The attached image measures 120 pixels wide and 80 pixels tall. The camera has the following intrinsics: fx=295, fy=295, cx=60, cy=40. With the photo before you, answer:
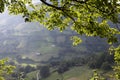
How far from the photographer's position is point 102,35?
22.4 m

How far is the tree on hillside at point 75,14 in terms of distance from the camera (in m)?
20.9

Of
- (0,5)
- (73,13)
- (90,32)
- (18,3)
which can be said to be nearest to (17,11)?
(18,3)

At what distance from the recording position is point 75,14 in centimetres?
2242

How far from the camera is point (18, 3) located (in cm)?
2141

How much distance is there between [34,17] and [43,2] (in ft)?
4.43

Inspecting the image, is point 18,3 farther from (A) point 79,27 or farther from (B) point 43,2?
(A) point 79,27

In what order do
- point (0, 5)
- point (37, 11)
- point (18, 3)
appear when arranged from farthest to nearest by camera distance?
1. point (37, 11)
2. point (18, 3)
3. point (0, 5)

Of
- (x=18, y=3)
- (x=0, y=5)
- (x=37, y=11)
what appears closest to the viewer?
(x=0, y=5)

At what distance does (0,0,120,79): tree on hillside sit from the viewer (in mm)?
20891

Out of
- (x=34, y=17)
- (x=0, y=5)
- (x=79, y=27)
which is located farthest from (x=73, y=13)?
(x=0, y=5)

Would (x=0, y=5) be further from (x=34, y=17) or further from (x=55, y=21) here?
(x=55, y=21)

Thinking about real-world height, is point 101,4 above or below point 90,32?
above

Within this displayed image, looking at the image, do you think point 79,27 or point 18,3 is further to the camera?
point 79,27

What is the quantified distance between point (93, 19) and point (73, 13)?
1.66 m
